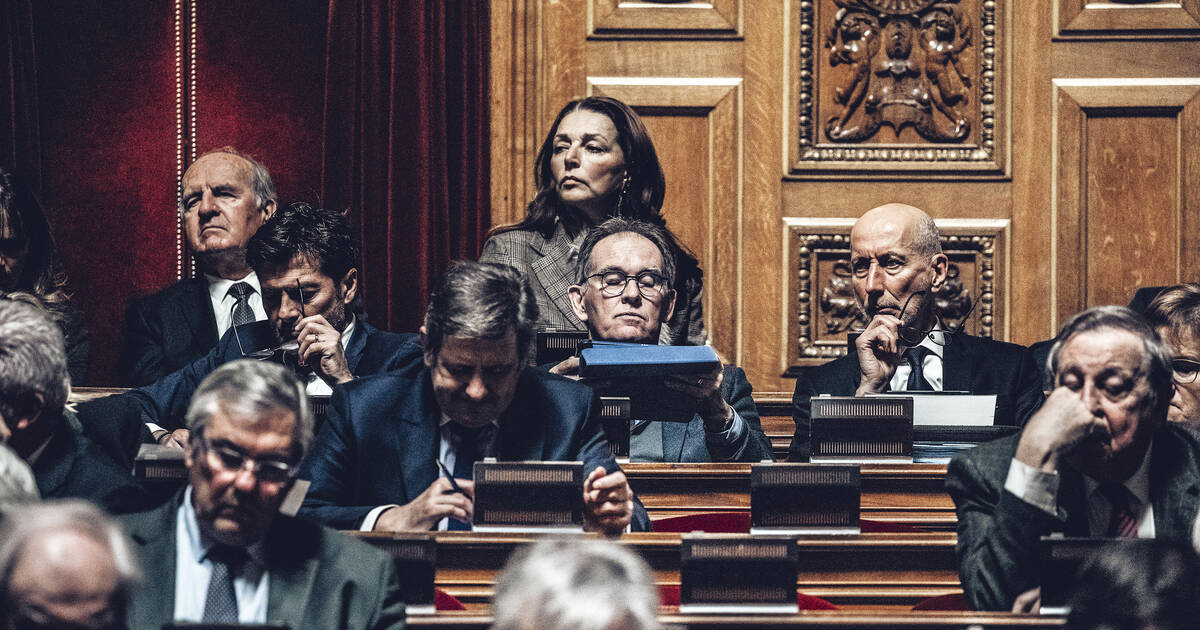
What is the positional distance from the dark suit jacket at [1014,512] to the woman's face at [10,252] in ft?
7.70

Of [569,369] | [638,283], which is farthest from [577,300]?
[569,369]

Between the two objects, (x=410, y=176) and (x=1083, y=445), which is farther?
(x=410, y=176)

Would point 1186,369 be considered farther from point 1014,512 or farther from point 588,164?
point 588,164

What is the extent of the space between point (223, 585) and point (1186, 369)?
217 centimetres

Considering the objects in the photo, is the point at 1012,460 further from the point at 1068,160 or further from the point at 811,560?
the point at 1068,160

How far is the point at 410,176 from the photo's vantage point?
4.94m

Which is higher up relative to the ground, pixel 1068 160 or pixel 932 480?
pixel 1068 160

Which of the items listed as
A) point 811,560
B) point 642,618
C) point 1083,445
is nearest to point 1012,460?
point 1083,445

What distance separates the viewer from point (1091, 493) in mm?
2650

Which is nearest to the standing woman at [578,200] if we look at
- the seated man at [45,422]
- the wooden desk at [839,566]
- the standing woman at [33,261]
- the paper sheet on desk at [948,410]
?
the paper sheet on desk at [948,410]

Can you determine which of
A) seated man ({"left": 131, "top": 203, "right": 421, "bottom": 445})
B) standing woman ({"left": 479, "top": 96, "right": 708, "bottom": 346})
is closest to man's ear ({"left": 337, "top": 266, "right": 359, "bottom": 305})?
seated man ({"left": 131, "top": 203, "right": 421, "bottom": 445})

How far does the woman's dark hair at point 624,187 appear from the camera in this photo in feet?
13.3

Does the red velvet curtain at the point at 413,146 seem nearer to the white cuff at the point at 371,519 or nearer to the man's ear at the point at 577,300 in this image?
the man's ear at the point at 577,300

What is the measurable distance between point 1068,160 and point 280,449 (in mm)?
3415
